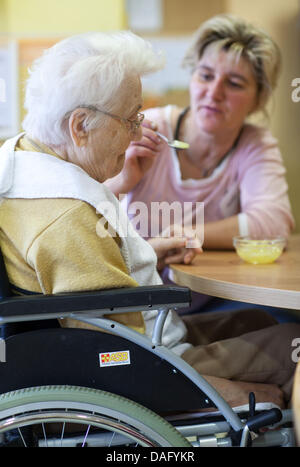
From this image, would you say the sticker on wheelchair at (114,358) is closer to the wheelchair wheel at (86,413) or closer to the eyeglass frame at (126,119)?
the wheelchair wheel at (86,413)

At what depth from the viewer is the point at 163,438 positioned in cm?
99

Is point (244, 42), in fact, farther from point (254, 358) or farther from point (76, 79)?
point (254, 358)

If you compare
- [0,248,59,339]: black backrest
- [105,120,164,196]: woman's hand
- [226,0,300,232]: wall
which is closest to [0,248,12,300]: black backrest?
[0,248,59,339]: black backrest

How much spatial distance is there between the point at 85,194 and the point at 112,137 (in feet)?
0.61

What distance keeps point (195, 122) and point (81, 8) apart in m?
1.09

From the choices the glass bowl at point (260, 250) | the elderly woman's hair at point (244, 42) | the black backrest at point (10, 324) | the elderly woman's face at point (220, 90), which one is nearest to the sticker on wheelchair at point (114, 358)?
the black backrest at point (10, 324)

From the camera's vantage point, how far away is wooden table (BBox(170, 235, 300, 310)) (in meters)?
1.16

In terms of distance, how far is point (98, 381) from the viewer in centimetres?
103

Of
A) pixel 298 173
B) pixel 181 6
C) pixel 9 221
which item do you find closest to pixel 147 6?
pixel 181 6

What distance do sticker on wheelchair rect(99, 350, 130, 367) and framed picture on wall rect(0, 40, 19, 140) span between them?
6.46 feet

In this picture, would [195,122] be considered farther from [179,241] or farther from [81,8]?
[81,8]

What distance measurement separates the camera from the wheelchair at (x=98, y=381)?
962mm
